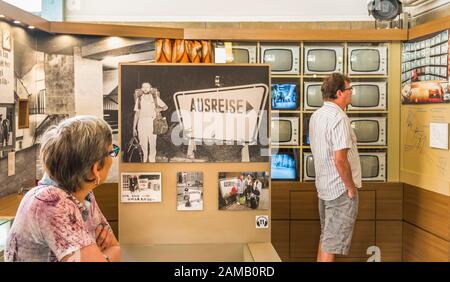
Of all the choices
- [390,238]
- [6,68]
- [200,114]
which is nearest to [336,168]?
[200,114]

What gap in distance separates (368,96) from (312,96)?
49 cm

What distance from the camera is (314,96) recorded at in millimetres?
4875

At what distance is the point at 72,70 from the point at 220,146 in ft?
7.59

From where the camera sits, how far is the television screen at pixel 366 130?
4.91 meters

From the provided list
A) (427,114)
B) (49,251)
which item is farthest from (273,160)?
(49,251)

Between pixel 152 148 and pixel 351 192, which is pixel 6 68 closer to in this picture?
pixel 152 148

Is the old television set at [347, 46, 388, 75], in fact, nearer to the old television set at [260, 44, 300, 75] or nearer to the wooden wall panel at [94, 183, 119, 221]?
the old television set at [260, 44, 300, 75]

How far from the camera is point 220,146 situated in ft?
9.05

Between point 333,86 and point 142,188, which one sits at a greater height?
point 333,86

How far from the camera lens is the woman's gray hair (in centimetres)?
155

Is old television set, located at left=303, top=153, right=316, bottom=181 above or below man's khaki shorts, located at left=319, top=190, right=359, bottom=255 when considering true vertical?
above

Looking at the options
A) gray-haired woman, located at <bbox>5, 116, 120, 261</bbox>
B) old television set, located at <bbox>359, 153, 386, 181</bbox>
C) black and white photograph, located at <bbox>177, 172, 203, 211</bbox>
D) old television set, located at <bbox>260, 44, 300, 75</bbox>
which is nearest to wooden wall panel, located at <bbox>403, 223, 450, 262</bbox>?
old television set, located at <bbox>359, 153, 386, 181</bbox>

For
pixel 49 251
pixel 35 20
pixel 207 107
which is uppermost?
pixel 35 20

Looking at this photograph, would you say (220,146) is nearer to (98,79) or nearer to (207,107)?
(207,107)
